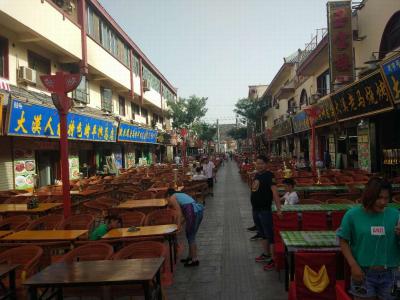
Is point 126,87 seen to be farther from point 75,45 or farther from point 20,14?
point 20,14

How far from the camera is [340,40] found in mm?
14844

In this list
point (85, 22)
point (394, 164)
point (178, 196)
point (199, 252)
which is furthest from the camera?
point (85, 22)

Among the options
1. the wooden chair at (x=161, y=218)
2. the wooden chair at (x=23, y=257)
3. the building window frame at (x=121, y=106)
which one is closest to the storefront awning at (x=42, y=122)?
the wooden chair at (x=161, y=218)

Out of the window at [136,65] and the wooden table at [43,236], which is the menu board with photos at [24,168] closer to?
the wooden table at [43,236]

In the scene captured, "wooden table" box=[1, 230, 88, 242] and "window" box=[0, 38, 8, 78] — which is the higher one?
"window" box=[0, 38, 8, 78]

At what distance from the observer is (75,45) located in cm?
1722

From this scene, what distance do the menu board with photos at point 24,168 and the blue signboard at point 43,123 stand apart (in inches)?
50.1

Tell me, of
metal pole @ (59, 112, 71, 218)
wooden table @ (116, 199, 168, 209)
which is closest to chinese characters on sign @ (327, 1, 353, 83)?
wooden table @ (116, 199, 168, 209)

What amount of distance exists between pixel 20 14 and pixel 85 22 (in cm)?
610

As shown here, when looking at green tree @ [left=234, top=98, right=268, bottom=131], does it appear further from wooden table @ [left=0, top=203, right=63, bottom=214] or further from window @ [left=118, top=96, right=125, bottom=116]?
wooden table @ [left=0, top=203, right=63, bottom=214]

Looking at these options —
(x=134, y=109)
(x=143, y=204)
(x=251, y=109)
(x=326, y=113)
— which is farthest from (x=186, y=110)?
(x=143, y=204)

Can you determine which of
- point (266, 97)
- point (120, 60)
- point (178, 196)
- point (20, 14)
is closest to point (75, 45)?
point (20, 14)

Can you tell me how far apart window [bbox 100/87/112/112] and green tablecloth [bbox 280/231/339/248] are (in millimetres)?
19300

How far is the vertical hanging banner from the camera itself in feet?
48.3
